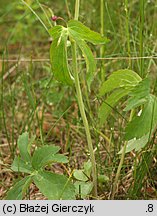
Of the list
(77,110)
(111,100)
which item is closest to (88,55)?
(111,100)

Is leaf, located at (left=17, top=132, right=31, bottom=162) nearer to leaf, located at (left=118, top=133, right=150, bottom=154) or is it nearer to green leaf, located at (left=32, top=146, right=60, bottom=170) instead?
green leaf, located at (left=32, top=146, right=60, bottom=170)

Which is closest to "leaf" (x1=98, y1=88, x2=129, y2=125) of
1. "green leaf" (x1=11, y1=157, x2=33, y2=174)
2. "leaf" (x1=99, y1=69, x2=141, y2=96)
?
"leaf" (x1=99, y1=69, x2=141, y2=96)

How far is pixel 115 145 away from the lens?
156 cm

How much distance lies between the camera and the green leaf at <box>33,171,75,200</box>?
3.80 feet

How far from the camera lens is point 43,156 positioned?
1.21 meters

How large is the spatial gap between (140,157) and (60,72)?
19.8 inches

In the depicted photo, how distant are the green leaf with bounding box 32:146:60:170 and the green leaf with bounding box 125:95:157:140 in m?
0.21

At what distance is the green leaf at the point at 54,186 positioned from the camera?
3.80 ft

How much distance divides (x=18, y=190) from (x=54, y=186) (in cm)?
10

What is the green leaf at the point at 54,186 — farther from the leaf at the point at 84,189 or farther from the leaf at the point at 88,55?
the leaf at the point at 88,55

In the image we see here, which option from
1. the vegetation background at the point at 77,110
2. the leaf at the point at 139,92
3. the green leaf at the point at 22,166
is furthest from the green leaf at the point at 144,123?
the green leaf at the point at 22,166

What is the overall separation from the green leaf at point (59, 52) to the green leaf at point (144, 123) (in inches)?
8.7

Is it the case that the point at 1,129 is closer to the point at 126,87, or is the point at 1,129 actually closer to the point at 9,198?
the point at 9,198

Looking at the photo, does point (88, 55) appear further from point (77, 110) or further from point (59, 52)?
point (77, 110)
